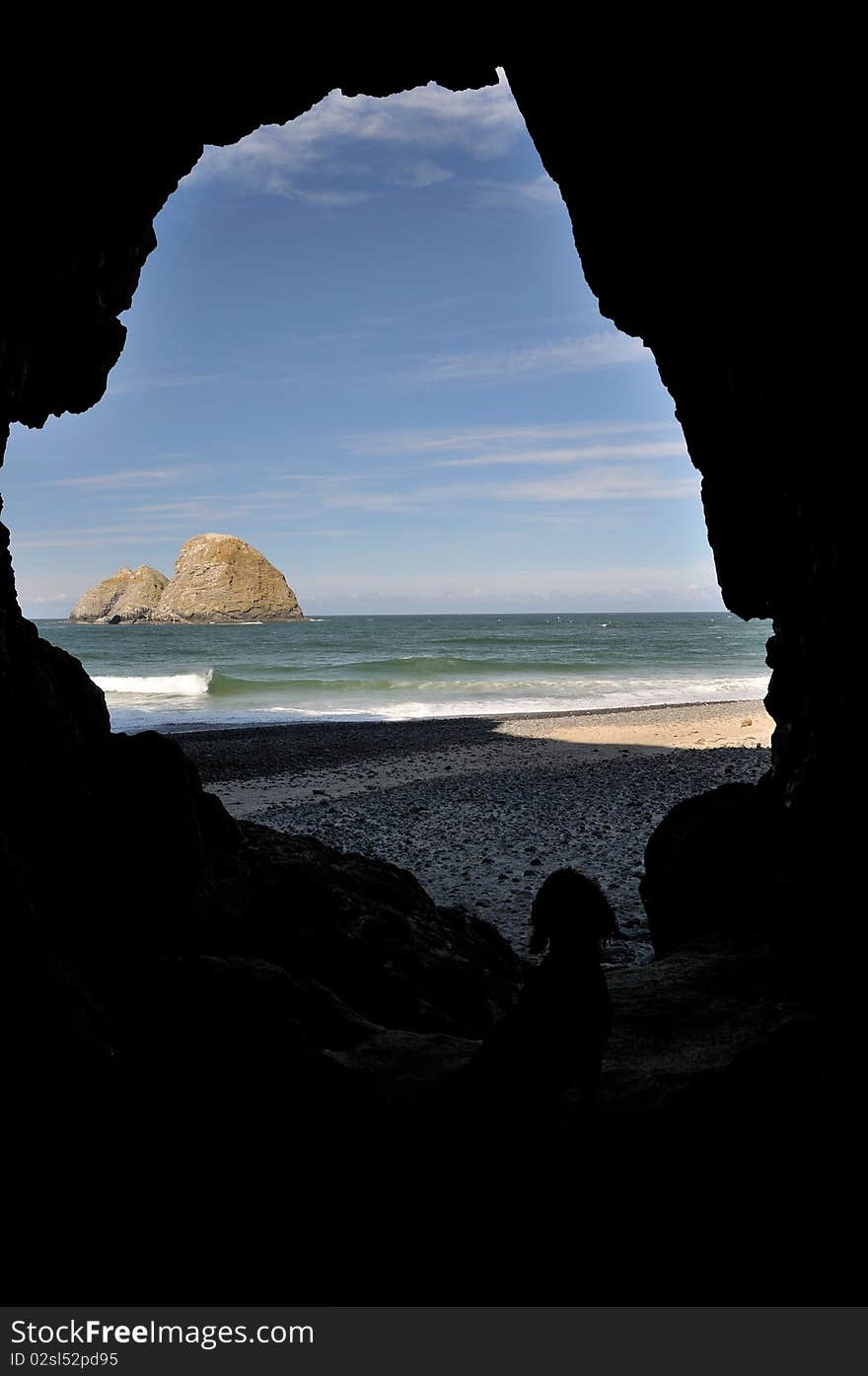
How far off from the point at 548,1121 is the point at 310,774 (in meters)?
16.1

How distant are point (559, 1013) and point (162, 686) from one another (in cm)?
4463

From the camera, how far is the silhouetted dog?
338 cm

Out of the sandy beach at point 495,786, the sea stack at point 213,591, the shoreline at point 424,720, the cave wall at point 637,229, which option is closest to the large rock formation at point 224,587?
the sea stack at point 213,591

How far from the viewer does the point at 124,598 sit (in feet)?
518

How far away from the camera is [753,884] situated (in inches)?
282

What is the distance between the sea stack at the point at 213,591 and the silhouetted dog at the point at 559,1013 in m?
144

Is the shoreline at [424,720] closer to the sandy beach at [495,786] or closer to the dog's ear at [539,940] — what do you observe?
the sandy beach at [495,786]

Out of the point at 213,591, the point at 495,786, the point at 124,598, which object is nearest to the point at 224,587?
the point at 213,591

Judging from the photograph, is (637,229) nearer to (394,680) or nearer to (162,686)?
(394,680)

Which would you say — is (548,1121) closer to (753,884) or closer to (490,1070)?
(490,1070)

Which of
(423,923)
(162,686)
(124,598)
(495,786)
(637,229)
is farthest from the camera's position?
(124,598)

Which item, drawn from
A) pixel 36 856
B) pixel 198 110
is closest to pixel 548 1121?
pixel 36 856

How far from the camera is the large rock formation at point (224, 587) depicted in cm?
14125

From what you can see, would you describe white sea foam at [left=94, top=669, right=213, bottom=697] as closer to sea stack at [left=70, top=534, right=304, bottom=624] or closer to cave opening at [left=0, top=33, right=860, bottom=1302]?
cave opening at [left=0, top=33, right=860, bottom=1302]
